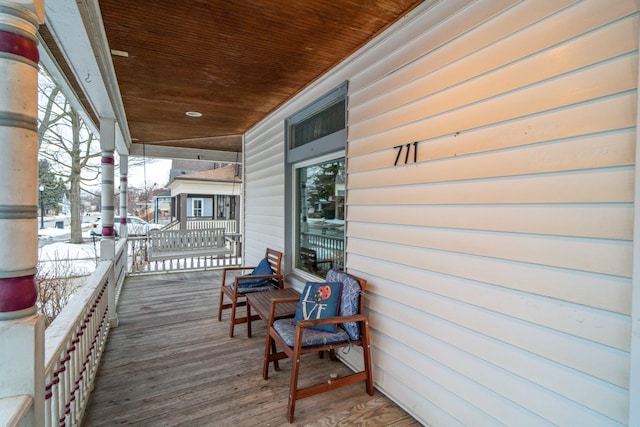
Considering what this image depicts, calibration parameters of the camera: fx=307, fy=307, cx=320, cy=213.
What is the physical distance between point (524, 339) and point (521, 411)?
1.16ft

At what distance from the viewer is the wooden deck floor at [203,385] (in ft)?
6.84

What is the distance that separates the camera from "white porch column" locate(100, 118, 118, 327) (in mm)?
3631

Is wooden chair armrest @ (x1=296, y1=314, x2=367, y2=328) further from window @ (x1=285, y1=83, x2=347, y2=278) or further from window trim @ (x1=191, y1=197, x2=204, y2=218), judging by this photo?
window trim @ (x1=191, y1=197, x2=204, y2=218)

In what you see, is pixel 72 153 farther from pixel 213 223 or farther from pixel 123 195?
pixel 123 195

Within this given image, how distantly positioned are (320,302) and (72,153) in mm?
11430

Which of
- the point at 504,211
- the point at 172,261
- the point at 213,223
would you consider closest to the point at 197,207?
the point at 213,223

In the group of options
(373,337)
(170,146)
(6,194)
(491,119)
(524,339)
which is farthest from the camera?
(170,146)

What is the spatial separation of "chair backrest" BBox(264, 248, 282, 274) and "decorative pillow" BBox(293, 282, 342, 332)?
4.53ft

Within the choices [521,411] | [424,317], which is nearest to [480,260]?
[424,317]

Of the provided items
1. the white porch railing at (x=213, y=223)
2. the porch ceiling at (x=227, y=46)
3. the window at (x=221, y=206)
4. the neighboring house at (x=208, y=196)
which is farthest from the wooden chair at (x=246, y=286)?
the window at (x=221, y=206)

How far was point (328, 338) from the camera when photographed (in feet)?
7.46

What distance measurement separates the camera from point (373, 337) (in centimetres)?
248

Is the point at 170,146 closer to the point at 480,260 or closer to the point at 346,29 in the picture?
the point at 346,29

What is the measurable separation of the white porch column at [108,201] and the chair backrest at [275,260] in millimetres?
1872
